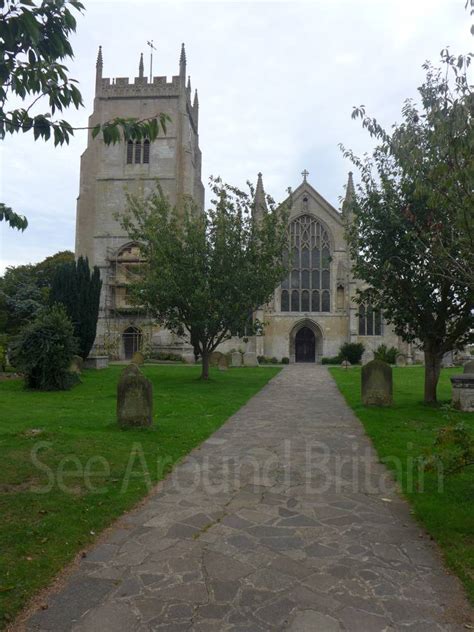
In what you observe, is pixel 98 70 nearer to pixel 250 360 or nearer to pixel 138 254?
pixel 138 254

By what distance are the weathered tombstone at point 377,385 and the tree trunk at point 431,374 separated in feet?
5.51

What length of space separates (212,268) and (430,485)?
598 inches

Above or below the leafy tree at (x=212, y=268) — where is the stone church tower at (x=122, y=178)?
above

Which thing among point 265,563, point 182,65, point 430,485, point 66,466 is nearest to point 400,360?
point 182,65

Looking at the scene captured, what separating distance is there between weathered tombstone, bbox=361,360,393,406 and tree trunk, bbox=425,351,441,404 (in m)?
1.68

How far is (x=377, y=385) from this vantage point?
1352 centimetres

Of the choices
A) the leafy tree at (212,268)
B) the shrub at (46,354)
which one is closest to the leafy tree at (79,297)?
the leafy tree at (212,268)

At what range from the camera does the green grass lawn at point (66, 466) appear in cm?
418

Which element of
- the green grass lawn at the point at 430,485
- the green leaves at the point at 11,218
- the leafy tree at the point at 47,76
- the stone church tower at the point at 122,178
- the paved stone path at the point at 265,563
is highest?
the stone church tower at the point at 122,178

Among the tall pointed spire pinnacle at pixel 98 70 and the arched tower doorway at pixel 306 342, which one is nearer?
the tall pointed spire pinnacle at pixel 98 70

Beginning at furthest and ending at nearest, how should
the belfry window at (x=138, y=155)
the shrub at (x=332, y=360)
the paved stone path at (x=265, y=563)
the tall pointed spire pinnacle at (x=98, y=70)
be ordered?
the tall pointed spire pinnacle at (x=98, y=70), the belfry window at (x=138, y=155), the shrub at (x=332, y=360), the paved stone path at (x=265, y=563)

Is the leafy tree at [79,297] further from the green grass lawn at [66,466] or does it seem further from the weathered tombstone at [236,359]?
the weathered tombstone at [236,359]

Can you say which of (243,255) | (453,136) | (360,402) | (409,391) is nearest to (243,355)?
(243,255)

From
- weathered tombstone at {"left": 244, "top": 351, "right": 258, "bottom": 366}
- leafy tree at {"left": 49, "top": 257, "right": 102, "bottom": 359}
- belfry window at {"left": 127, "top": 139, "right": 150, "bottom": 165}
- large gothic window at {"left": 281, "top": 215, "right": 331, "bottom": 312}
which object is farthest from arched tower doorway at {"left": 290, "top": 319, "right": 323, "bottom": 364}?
leafy tree at {"left": 49, "top": 257, "right": 102, "bottom": 359}
